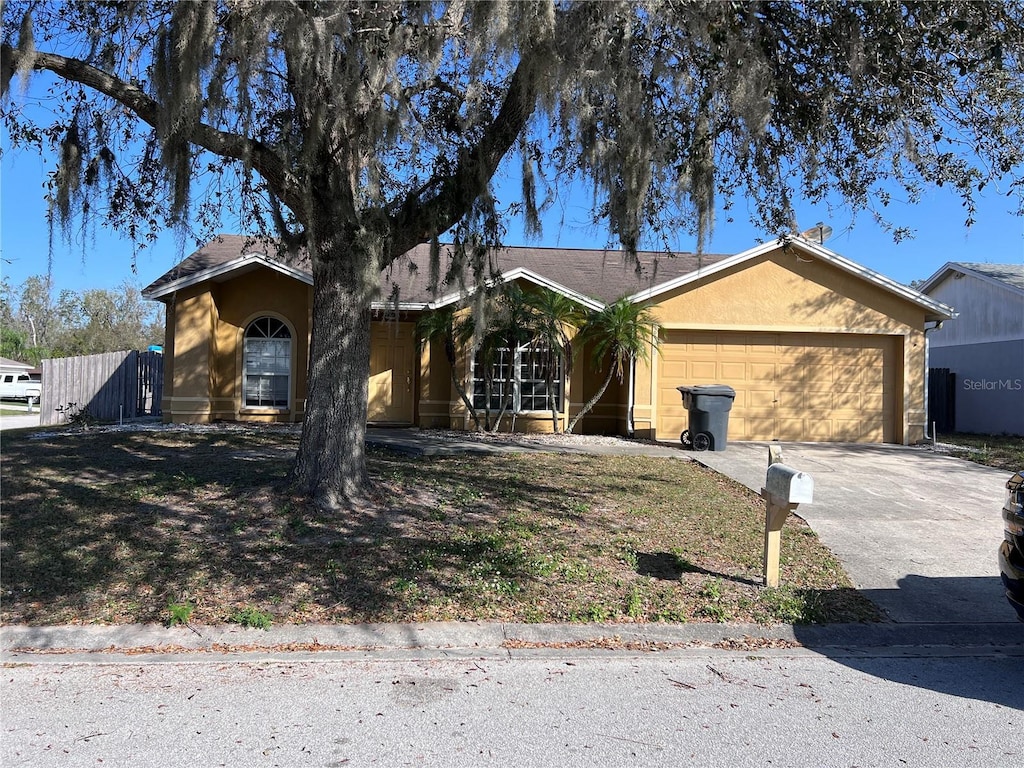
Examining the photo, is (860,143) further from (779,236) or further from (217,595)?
(217,595)

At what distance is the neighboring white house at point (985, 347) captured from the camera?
1845cm

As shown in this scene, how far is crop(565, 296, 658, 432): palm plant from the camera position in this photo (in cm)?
1373

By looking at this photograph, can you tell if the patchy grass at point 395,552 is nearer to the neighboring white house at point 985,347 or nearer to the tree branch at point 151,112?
the tree branch at point 151,112

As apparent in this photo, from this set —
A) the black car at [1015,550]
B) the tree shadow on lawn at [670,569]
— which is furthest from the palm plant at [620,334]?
the black car at [1015,550]

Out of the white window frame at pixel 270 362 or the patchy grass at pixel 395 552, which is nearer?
the patchy grass at pixel 395 552

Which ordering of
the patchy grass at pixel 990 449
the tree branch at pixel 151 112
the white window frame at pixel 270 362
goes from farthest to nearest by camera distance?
1. the white window frame at pixel 270 362
2. the patchy grass at pixel 990 449
3. the tree branch at pixel 151 112

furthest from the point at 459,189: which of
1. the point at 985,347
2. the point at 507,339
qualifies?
the point at 985,347

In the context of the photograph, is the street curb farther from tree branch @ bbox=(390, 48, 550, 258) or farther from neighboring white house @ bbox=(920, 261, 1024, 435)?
neighboring white house @ bbox=(920, 261, 1024, 435)

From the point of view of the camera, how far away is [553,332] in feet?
45.5

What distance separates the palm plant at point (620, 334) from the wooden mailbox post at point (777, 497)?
761 centimetres

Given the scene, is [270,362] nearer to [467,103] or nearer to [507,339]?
[507,339]

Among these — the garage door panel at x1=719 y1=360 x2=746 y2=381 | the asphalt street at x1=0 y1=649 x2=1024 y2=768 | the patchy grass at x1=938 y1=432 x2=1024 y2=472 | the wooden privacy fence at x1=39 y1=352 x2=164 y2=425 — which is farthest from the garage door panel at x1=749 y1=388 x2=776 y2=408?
the wooden privacy fence at x1=39 y1=352 x2=164 y2=425

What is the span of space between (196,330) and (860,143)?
1289 centimetres

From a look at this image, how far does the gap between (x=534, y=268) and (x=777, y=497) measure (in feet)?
42.8
